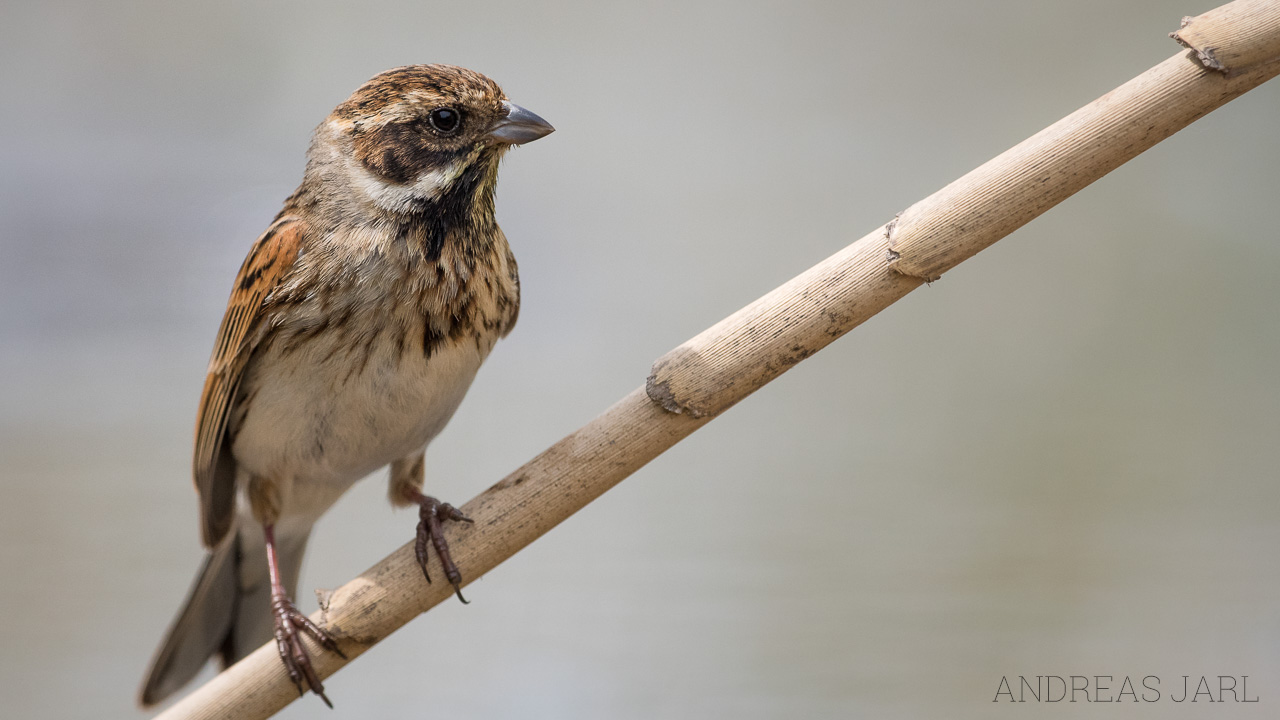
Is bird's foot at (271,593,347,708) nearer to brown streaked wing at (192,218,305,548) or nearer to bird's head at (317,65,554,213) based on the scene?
brown streaked wing at (192,218,305,548)

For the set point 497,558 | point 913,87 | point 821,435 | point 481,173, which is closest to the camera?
point 497,558

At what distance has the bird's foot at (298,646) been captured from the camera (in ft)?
5.24

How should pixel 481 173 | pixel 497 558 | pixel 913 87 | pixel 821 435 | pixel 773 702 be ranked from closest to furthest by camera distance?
1. pixel 497 558
2. pixel 481 173
3. pixel 773 702
4. pixel 913 87
5. pixel 821 435

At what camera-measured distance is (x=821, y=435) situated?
10.5ft

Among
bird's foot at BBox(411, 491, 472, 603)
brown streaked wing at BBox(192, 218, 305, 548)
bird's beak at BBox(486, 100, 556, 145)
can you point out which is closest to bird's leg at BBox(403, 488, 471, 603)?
bird's foot at BBox(411, 491, 472, 603)

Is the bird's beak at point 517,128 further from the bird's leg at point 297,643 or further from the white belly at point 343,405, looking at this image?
the bird's leg at point 297,643

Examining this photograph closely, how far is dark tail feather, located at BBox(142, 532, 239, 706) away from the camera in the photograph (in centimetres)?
203

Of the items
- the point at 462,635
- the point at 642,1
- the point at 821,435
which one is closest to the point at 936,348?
the point at 821,435

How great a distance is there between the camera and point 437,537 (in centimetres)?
157

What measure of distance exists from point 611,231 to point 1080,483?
1.66 metres

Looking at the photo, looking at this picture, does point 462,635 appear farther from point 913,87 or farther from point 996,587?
point 913,87

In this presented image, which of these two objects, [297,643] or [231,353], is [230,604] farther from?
[231,353]

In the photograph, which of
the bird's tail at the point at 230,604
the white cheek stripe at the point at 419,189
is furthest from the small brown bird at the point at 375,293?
the bird's tail at the point at 230,604

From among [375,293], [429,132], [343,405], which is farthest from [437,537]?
[429,132]
